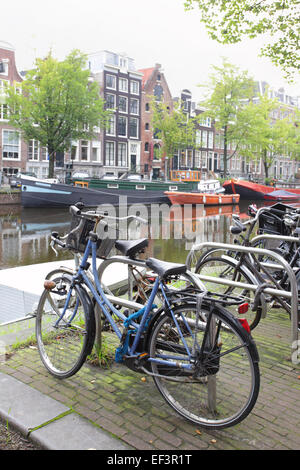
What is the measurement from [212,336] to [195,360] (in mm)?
165

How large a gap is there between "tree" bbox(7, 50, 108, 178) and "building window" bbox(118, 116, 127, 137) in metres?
13.8

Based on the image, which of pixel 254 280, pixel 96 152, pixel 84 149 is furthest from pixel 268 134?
pixel 254 280

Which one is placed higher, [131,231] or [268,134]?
[268,134]

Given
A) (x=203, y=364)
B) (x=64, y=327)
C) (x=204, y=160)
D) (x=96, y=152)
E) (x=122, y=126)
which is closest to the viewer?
(x=203, y=364)

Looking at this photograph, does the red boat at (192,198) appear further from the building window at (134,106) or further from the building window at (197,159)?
the building window at (197,159)

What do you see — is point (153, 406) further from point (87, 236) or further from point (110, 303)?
point (87, 236)

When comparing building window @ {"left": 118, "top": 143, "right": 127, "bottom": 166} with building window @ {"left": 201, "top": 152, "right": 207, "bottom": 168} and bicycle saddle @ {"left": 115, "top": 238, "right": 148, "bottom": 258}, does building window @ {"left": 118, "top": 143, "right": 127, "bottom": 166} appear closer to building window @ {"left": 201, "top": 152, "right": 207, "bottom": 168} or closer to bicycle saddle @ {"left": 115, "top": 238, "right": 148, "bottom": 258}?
building window @ {"left": 201, "top": 152, "right": 207, "bottom": 168}

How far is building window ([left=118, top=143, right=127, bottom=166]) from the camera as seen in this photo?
41.8 m

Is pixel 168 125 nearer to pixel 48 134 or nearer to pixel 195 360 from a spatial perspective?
pixel 48 134

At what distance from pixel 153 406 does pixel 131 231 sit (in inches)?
569

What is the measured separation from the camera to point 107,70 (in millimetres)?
40281

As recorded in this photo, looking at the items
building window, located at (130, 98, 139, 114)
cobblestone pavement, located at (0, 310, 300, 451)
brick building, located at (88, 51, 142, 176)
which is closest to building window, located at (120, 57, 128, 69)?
brick building, located at (88, 51, 142, 176)

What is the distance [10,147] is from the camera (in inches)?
1292

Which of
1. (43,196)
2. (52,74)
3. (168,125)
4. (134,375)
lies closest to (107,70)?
(168,125)
